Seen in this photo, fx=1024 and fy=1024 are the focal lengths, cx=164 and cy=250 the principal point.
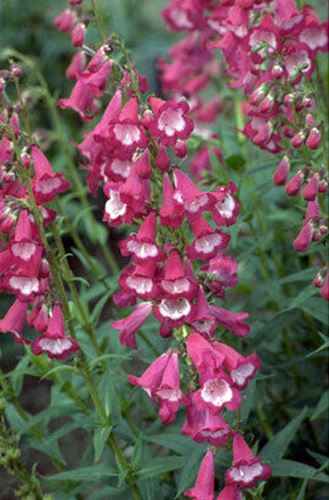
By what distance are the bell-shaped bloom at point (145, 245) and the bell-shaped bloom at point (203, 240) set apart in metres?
0.12

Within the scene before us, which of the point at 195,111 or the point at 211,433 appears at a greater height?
the point at 211,433

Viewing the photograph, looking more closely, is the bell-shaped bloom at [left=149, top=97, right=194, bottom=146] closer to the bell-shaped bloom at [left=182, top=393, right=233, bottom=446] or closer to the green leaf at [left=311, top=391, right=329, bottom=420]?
the bell-shaped bloom at [left=182, top=393, right=233, bottom=446]

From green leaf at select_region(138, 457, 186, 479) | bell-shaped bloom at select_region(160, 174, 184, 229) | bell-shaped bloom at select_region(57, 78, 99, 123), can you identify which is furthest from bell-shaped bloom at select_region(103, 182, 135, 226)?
green leaf at select_region(138, 457, 186, 479)

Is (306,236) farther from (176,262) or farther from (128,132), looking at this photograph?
(128,132)

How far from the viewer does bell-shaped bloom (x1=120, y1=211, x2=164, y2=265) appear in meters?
3.47

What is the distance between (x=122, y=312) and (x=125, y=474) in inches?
48.1

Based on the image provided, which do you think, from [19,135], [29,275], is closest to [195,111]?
[19,135]

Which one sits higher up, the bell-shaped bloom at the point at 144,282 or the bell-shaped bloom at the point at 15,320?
the bell-shaped bloom at the point at 144,282

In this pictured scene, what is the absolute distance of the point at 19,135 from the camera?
391 centimetres

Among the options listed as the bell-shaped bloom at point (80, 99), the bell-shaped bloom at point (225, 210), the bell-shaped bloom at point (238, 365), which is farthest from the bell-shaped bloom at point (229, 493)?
the bell-shaped bloom at point (80, 99)

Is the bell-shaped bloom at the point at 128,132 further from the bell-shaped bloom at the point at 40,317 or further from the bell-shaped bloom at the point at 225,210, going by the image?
the bell-shaped bloom at the point at 40,317

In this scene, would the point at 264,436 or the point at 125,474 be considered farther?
the point at 264,436

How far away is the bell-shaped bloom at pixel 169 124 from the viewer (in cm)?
341

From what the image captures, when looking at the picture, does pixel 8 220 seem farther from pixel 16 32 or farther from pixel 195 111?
pixel 16 32
